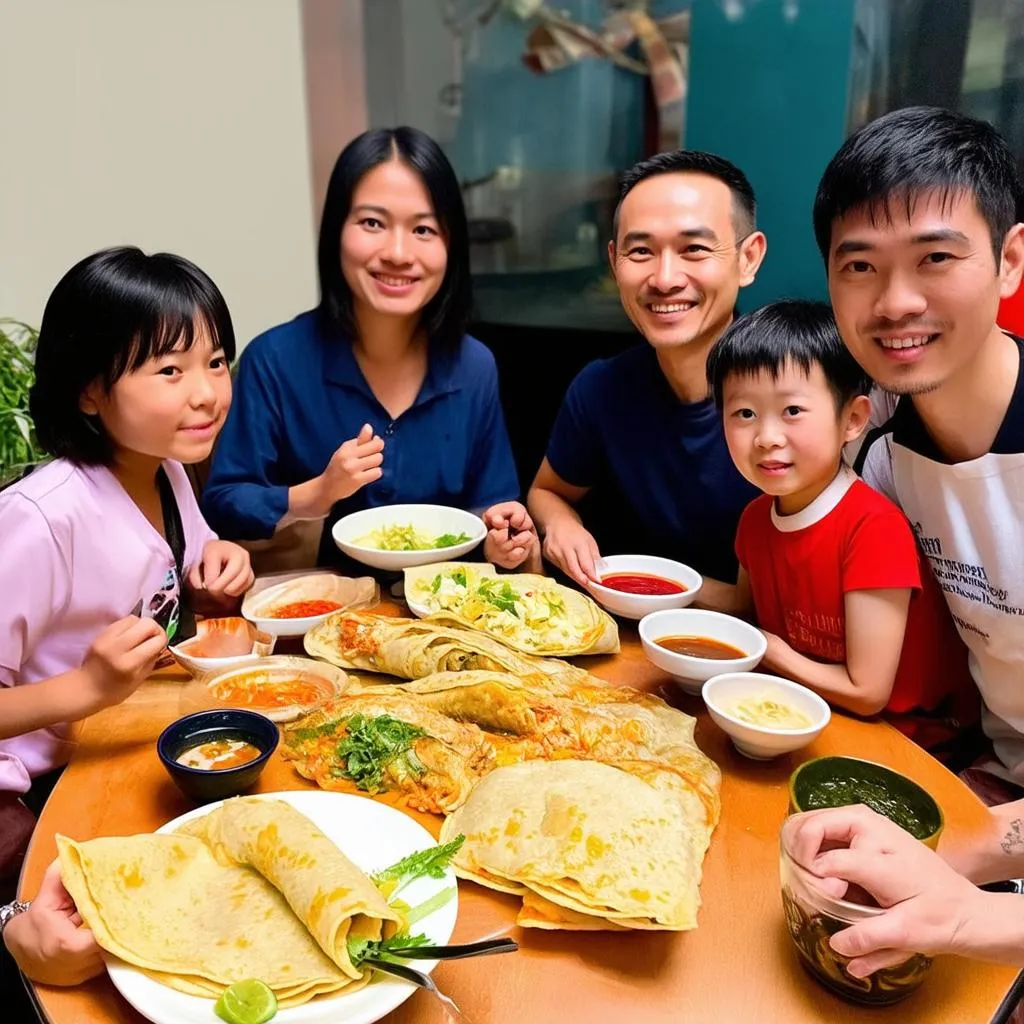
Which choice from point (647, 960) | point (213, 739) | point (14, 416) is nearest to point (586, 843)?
point (647, 960)

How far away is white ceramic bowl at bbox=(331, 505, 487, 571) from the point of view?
228 cm

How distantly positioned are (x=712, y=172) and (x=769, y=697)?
60.0 inches

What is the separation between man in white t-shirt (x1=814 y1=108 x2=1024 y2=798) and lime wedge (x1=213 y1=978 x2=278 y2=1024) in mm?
1537

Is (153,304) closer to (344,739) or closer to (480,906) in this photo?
(344,739)

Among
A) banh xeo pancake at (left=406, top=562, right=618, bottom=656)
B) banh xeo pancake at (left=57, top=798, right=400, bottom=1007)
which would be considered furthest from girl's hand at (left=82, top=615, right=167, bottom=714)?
banh xeo pancake at (left=406, top=562, right=618, bottom=656)

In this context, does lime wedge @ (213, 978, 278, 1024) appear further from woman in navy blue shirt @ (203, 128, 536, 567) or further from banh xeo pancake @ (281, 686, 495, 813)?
woman in navy blue shirt @ (203, 128, 536, 567)

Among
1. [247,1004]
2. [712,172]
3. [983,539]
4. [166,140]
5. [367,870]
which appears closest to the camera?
[247,1004]

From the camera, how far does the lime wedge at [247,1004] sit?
104 cm

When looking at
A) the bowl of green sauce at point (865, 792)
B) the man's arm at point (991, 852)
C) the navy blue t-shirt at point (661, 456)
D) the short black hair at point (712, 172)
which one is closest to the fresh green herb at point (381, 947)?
the bowl of green sauce at point (865, 792)

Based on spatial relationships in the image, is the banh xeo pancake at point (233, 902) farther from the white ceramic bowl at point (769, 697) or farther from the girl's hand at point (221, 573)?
the girl's hand at point (221, 573)

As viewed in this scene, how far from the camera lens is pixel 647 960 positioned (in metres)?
1.21

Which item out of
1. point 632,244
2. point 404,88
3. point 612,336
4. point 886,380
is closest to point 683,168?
point 632,244

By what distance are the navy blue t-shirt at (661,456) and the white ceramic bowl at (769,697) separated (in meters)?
0.97

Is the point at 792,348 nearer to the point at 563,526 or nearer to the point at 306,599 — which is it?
the point at 563,526
